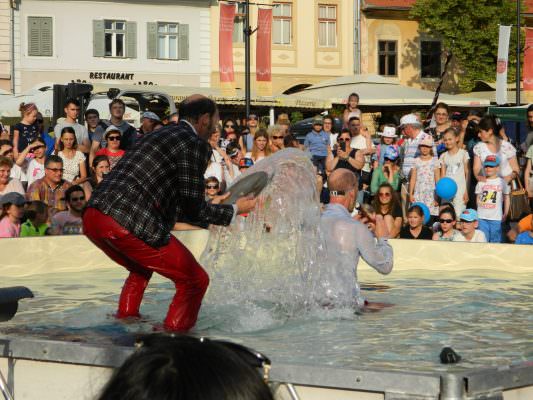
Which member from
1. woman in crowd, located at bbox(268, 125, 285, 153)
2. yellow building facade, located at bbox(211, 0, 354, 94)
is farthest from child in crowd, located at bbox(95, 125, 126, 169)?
yellow building facade, located at bbox(211, 0, 354, 94)

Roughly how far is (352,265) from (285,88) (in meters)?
43.8

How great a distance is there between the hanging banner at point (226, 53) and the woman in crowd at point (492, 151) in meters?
19.7

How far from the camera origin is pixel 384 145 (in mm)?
15820

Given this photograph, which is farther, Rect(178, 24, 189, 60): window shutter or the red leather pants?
Rect(178, 24, 189, 60): window shutter

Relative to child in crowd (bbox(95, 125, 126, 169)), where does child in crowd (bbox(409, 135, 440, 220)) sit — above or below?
below

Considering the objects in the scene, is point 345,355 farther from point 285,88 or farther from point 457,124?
point 285,88

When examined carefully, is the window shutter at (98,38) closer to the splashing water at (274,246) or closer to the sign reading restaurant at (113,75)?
the sign reading restaurant at (113,75)

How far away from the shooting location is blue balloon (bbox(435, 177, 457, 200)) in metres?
13.8

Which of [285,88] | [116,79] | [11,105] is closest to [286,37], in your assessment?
[285,88]

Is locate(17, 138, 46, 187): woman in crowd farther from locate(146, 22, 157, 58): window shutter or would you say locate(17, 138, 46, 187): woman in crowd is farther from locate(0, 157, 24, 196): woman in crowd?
locate(146, 22, 157, 58): window shutter

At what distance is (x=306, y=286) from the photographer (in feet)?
29.7

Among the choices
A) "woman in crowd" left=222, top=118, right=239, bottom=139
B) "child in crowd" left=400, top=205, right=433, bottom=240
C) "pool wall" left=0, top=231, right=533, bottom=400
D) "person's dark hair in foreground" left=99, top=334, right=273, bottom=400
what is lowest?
"child in crowd" left=400, top=205, right=433, bottom=240

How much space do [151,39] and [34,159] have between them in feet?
117

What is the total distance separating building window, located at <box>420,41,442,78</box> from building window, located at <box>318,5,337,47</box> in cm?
497
